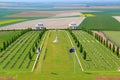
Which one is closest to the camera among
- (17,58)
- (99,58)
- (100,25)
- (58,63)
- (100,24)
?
(58,63)

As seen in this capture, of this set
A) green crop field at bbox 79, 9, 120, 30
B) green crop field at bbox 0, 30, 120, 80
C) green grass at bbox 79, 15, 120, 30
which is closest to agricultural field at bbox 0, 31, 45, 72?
green crop field at bbox 0, 30, 120, 80

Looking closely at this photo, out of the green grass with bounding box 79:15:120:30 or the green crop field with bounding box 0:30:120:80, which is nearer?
the green crop field with bounding box 0:30:120:80

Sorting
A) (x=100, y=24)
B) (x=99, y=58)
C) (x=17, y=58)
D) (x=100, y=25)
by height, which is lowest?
(x=100, y=24)

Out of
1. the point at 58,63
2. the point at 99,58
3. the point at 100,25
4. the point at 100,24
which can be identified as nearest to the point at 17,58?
the point at 58,63

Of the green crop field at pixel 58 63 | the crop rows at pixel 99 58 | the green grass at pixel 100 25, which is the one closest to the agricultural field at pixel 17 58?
the green crop field at pixel 58 63

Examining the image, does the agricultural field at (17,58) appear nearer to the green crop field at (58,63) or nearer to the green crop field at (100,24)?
the green crop field at (58,63)

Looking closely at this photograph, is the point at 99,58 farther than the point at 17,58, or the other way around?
the point at 99,58

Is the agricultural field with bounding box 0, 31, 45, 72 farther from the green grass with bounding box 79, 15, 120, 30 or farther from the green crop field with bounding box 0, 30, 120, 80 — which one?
the green grass with bounding box 79, 15, 120, 30

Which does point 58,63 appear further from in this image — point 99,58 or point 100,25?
point 100,25

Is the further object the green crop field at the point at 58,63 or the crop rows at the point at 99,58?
the crop rows at the point at 99,58
